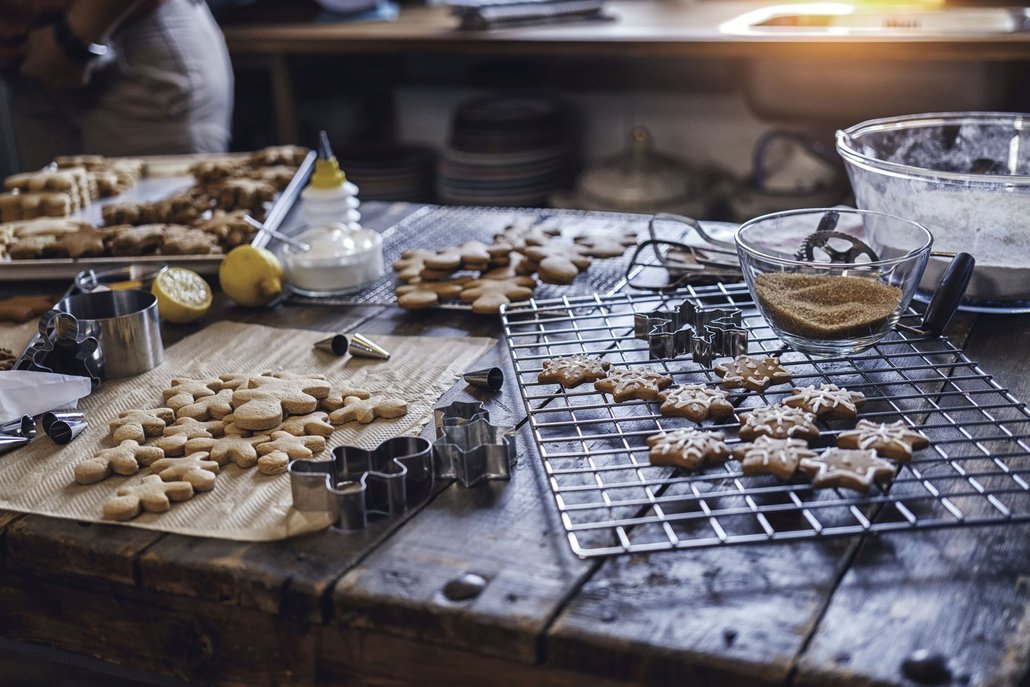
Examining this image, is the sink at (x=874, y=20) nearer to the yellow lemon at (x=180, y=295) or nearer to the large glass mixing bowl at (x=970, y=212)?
the large glass mixing bowl at (x=970, y=212)

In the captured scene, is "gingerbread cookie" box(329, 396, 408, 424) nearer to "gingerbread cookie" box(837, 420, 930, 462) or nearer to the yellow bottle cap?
"gingerbread cookie" box(837, 420, 930, 462)

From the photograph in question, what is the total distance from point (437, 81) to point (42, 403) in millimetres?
2871

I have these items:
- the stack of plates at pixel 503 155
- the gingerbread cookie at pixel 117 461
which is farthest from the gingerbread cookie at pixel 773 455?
the stack of plates at pixel 503 155

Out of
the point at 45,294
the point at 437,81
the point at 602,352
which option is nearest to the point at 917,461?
the point at 602,352

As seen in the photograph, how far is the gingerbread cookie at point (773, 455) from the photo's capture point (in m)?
0.97

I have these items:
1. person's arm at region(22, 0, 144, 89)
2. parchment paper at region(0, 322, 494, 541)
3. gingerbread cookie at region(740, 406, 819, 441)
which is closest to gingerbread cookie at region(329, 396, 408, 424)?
parchment paper at region(0, 322, 494, 541)

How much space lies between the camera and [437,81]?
3.88m

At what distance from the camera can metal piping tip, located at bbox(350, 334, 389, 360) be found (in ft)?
4.50

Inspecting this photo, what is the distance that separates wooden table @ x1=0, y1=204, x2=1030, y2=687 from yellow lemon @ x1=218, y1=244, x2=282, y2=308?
613mm

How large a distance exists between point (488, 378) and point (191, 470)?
351mm

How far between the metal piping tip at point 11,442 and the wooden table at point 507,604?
14cm

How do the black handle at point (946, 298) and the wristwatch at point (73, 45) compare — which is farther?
the wristwatch at point (73, 45)

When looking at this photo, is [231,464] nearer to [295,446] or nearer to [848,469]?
[295,446]

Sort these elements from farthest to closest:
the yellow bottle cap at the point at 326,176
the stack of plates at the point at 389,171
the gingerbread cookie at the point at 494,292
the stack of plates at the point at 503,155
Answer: the stack of plates at the point at 389,171 < the stack of plates at the point at 503,155 < the yellow bottle cap at the point at 326,176 < the gingerbread cookie at the point at 494,292
